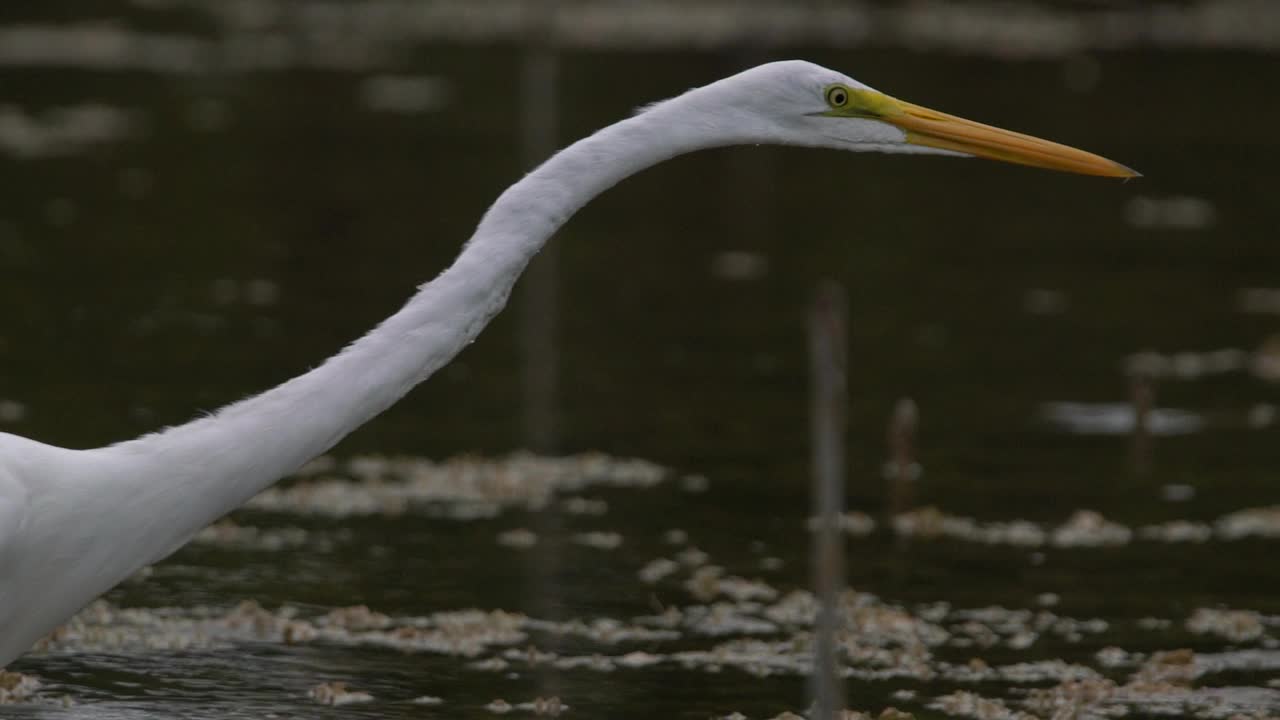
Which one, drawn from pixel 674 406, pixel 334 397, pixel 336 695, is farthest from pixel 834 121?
pixel 674 406

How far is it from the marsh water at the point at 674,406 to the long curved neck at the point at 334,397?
1.57 metres

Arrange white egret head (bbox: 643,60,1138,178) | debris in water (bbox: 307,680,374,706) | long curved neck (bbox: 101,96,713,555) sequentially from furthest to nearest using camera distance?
1. debris in water (bbox: 307,680,374,706)
2. white egret head (bbox: 643,60,1138,178)
3. long curved neck (bbox: 101,96,713,555)

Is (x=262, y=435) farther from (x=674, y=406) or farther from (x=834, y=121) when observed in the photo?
(x=674, y=406)

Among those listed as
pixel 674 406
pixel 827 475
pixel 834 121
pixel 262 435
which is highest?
pixel 674 406

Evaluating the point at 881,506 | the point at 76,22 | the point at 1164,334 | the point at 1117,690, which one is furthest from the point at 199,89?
the point at 1117,690

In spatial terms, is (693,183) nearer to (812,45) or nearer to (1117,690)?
(812,45)

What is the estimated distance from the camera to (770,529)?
9570 mm

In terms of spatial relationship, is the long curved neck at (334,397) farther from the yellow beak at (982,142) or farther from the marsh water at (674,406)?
the marsh water at (674,406)

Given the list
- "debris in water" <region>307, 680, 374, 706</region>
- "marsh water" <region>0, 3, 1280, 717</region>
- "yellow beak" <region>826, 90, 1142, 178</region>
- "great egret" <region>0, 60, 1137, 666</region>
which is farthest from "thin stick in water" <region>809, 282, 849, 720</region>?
"debris in water" <region>307, 680, 374, 706</region>

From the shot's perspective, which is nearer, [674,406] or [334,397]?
[334,397]

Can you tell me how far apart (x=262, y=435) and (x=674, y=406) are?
6.45 meters

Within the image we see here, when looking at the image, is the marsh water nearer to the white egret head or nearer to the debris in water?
the debris in water

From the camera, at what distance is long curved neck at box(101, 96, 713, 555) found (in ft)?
18.0

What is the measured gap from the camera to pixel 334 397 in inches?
215
